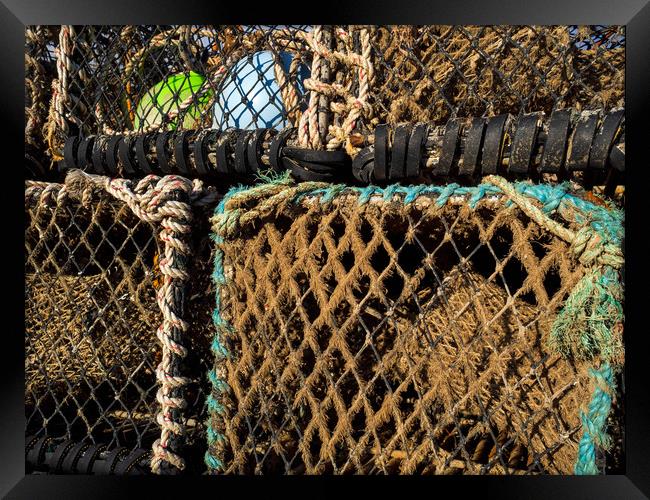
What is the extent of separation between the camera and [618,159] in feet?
3.36

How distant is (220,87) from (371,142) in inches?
17.2

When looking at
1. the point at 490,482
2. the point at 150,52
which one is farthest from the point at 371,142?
the point at 150,52

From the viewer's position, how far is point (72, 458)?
1435 mm

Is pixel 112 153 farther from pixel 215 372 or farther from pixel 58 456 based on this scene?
pixel 58 456

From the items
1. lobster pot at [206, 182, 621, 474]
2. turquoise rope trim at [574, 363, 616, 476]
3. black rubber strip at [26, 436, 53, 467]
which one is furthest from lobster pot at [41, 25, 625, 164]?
black rubber strip at [26, 436, 53, 467]

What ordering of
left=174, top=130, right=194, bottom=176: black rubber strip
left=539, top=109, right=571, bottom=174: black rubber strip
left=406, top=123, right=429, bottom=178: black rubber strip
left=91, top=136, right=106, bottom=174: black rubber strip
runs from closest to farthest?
left=539, top=109, right=571, bottom=174: black rubber strip < left=406, top=123, right=429, bottom=178: black rubber strip < left=174, top=130, right=194, bottom=176: black rubber strip < left=91, top=136, right=106, bottom=174: black rubber strip

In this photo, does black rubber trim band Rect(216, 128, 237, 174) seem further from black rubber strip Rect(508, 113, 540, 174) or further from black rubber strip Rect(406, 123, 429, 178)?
black rubber strip Rect(508, 113, 540, 174)

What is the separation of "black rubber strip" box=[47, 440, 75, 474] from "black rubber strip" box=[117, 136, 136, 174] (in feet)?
2.20

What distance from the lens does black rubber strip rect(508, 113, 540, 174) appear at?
1.08 metres

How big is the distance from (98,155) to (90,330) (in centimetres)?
42

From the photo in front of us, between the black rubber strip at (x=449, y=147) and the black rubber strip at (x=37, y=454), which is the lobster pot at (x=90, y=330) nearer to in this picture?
the black rubber strip at (x=37, y=454)

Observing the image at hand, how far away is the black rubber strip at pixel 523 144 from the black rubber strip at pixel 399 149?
0.64ft
